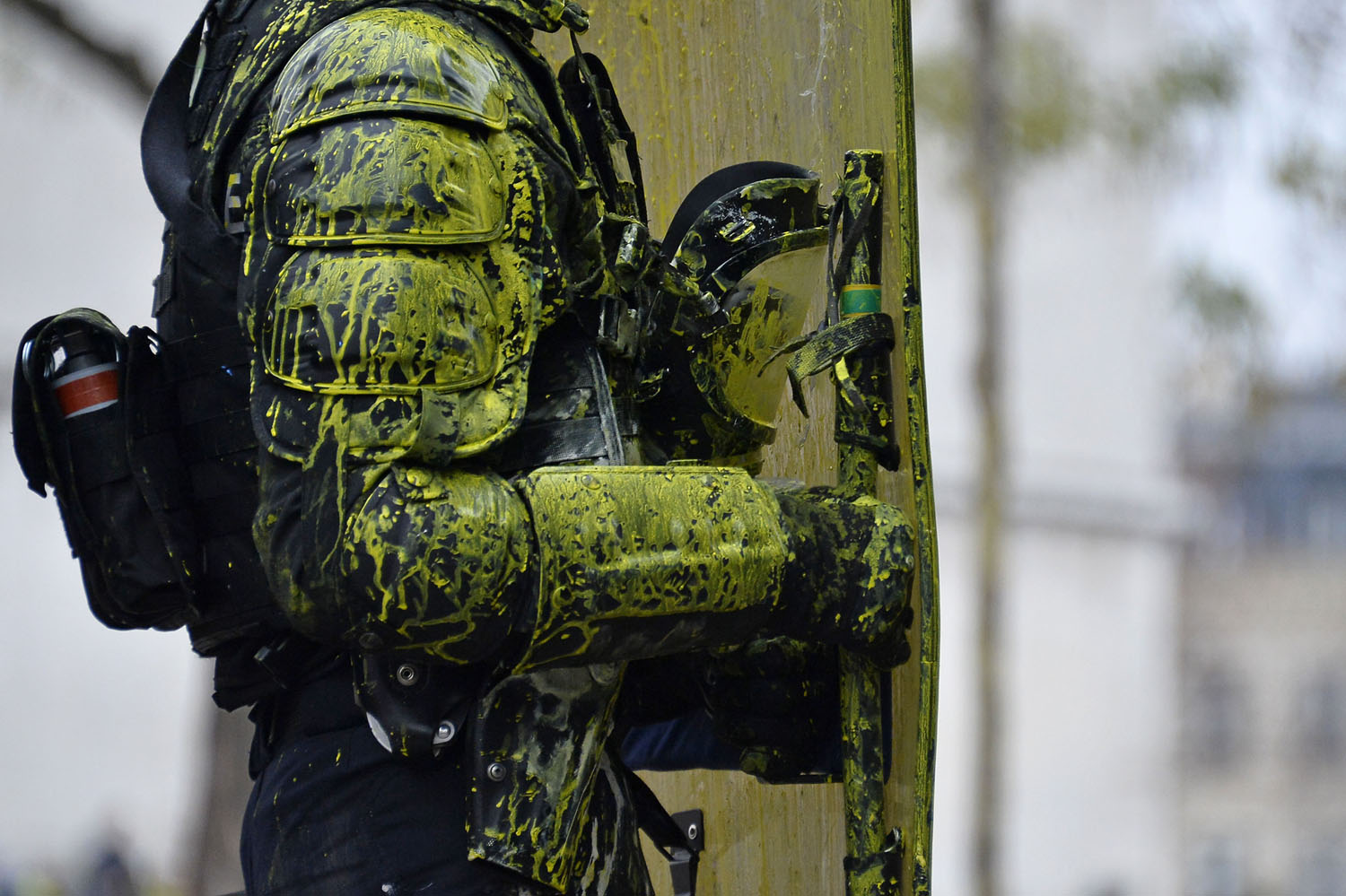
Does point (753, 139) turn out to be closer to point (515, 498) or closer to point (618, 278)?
point (618, 278)

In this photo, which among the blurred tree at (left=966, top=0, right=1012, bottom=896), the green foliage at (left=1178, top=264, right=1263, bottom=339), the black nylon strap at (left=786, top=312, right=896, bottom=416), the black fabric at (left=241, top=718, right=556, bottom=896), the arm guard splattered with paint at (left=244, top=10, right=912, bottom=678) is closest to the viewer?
the arm guard splattered with paint at (left=244, top=10, right=912, bottom=678)

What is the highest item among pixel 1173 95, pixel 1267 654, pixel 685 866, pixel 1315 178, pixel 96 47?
pixel 96 47

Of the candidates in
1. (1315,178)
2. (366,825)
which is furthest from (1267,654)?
(366,825)

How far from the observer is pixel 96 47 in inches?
168

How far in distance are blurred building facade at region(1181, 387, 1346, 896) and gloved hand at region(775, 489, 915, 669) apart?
2.44 ft

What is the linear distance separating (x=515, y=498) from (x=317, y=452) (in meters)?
0.16

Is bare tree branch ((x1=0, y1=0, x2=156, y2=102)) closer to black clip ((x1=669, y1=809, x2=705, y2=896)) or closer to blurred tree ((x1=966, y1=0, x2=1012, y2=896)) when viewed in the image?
blurred tree ((x1=966, y1=0, x2=1012, y2=896))

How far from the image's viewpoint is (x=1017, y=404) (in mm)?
2549

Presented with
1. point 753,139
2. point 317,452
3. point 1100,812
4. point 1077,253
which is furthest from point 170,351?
point 1100,812

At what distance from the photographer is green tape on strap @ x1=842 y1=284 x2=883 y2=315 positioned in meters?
1.65

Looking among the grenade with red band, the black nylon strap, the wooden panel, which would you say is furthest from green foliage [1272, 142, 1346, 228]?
the grenade with red band

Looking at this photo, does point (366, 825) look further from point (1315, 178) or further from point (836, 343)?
point (1315, 178)

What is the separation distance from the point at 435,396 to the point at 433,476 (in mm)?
60

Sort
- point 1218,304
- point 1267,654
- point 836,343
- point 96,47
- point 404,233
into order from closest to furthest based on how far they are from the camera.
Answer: point 404,233 < point 836,343 < point 1267,654 < point 1218,304 < point 96,47
